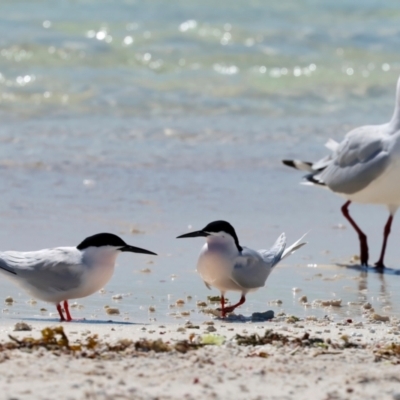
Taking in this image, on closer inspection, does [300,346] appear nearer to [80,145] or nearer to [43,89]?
[80,145]

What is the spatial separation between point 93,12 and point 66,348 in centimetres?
1576

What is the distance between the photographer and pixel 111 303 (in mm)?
6016

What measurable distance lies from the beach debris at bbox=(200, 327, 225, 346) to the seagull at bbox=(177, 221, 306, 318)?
3.35 feet

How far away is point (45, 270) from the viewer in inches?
223

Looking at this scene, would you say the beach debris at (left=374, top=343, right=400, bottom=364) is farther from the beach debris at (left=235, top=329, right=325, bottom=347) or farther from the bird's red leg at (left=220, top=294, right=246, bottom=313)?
the bird's red leg at (left=220, top=294, right=246, bottom=313)

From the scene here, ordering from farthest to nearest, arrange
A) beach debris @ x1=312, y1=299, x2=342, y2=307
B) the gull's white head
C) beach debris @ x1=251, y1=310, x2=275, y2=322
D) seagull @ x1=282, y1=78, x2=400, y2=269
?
seagull @ x1=282, y1=78, x2=400, y2=269 < beach debris @ x1=312, y1=299, x2=342, y2=307 < the gull's white head < beach debris @ x1=251, y1=310, x2=275, y2=322

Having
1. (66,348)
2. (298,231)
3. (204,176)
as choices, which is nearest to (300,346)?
(66,348)

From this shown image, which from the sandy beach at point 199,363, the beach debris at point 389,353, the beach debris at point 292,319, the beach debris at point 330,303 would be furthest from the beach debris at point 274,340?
the beach debris at point 330,303

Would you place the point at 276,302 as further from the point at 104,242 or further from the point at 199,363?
the point at 199,363

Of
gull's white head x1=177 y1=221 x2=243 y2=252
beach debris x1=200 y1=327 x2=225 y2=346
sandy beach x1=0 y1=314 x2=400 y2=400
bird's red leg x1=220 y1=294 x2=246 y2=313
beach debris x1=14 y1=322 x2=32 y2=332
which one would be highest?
gull's white head x1=177 y1=221 x2=243 y2=252

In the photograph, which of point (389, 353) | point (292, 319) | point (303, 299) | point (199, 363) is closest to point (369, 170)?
point (303, 299)

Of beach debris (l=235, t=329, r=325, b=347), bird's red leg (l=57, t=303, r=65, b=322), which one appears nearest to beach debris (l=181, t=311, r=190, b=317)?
bird's red leg (l=57, t=303, r=65, b=322)

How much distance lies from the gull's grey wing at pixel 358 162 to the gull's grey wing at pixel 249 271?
2.07 meters

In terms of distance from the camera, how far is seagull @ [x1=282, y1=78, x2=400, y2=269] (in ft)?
25.2
